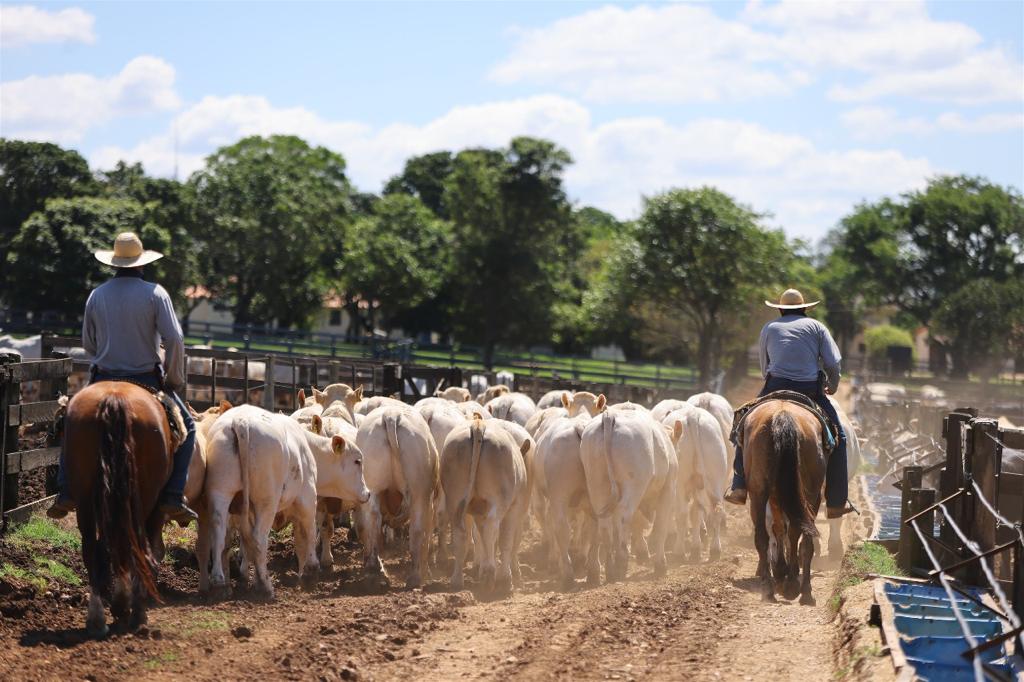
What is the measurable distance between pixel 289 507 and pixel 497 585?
81.3 inches

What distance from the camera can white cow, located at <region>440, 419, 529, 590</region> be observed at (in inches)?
438

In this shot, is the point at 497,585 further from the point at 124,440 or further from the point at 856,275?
the point at 856,275

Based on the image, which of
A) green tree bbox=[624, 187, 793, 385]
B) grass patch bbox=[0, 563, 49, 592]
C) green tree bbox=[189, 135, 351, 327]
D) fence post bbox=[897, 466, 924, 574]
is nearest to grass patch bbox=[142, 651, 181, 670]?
grass patch bbox=[0, 563, 49, 592]

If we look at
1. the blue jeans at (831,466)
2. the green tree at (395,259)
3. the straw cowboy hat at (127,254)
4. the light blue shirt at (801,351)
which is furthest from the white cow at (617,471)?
the green tree at (395,259)

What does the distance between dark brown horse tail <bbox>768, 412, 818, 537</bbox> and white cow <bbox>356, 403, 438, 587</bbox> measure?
3.45 metres

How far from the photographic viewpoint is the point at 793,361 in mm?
10594

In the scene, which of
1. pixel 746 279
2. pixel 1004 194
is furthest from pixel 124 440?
pixel 1004 194

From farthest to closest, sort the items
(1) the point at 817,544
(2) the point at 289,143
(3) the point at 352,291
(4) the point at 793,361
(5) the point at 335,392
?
(2) the point at 289,143 < (3) the point at 352,291 < (5) the point at 335,392 < (1) the point at 817,544 < (4) the point at 793,361

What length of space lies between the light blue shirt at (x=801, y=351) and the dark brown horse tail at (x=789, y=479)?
117 cm

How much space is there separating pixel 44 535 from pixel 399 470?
10.5ft

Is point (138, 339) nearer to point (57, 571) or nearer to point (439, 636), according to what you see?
point (57, 571)

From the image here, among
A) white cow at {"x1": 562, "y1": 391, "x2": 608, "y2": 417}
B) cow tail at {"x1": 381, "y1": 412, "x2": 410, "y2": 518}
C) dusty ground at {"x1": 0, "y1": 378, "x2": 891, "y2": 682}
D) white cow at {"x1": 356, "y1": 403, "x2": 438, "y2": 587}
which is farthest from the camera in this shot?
white cow at {"x1": 562, "y1": 391, "x2": 608, "y2": 417}

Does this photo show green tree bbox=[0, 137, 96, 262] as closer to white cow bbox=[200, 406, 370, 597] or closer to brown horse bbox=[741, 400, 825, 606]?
white cow bbox=[200, 406, 370, 597]

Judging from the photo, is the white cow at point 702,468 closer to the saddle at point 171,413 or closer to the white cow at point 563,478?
the white cow at point 563,478
